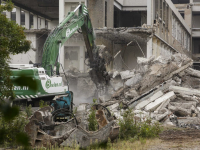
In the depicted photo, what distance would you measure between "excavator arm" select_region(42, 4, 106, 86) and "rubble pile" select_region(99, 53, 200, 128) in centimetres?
165

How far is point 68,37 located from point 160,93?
486 centimetres

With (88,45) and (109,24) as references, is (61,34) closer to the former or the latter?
(88,45)

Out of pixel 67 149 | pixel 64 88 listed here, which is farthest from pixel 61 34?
pixel 67 149

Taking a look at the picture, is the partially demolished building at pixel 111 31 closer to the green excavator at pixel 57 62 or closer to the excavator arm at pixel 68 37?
the excavator arm at pixel 68 37

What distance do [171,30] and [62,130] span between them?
1261 inches

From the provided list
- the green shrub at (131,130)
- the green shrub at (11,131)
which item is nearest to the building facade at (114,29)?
the green shrub at (131,130)

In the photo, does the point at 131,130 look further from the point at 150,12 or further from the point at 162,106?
the point at 150,12

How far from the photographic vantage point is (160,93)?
1559 cm

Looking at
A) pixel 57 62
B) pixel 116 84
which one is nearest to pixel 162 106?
pixel 57 62

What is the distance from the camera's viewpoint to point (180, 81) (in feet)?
57.5

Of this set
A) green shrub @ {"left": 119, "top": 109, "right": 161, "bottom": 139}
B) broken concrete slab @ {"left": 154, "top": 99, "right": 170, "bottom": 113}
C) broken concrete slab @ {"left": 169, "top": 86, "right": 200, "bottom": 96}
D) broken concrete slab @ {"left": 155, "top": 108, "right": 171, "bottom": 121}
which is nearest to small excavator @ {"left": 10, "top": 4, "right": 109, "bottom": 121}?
green shrub @ {"left": 119, "top": 109, "right": 161, "bottom": 139}

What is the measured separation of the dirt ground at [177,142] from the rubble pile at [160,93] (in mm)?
2155

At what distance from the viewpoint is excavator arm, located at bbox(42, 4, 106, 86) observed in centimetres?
1284

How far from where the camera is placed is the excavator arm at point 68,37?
1284cm
